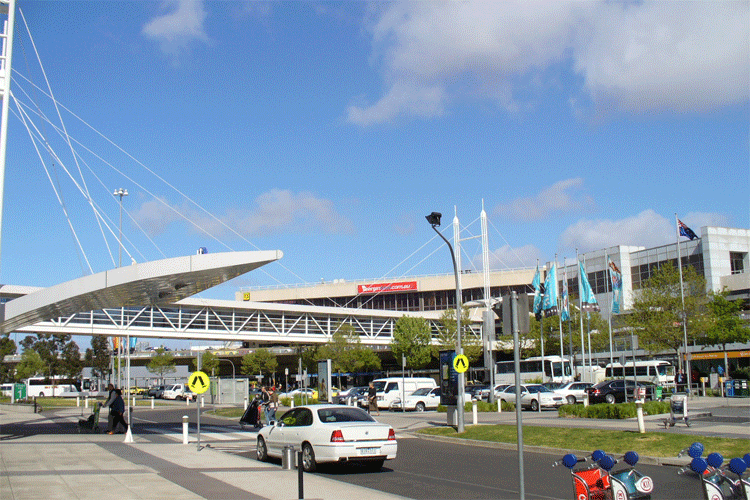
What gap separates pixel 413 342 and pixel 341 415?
5314 centimetres

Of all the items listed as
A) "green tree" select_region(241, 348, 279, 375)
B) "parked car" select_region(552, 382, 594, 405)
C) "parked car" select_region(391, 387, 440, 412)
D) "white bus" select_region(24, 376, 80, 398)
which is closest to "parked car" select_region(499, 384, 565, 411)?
"parked car" select_region(552, 382, 594, 405)

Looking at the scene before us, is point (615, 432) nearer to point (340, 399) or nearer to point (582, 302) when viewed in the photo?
point (340, 399)

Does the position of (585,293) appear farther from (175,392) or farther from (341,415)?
(175,392)

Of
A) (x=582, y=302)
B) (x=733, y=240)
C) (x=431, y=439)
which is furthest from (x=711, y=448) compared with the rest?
(x=733, y=240)

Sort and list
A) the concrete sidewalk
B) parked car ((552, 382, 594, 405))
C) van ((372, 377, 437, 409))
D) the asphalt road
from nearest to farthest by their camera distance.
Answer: the concrete sidewalk, the asphalt road, parked car ((552, 382, 594, 405)), van ((372, 377, 437, 409))

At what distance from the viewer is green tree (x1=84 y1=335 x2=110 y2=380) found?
111844 mm

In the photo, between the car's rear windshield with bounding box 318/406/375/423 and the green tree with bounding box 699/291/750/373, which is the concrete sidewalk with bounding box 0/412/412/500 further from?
the green tree with bounding box 699/291/750/373

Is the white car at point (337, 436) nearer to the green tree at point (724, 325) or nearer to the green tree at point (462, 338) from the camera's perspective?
the green tree at point (724, 325)

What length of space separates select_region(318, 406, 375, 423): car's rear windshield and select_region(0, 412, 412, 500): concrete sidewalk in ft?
4.40

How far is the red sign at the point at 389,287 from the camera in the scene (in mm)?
99750

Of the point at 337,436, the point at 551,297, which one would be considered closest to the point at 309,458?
the point at 337,436

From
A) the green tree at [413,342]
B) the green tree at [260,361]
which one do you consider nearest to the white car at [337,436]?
the green tree at [413,342]

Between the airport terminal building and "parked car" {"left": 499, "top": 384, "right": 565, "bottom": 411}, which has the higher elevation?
the airport terminal building

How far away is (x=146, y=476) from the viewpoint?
13.7 meters
